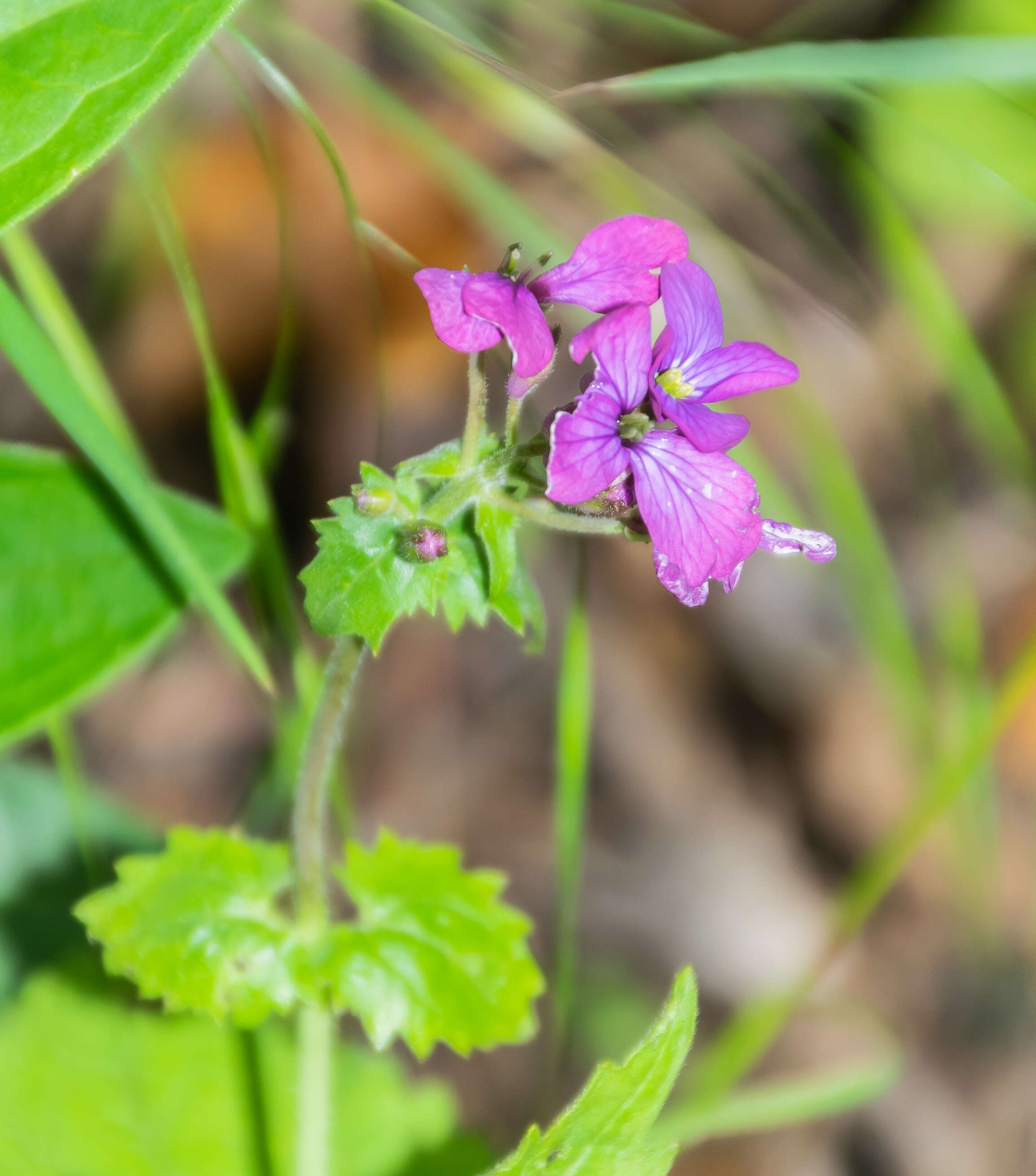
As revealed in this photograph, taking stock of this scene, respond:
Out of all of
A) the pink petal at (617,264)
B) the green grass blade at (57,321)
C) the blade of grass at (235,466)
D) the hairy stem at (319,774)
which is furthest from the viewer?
the green grass blade at (57,321)

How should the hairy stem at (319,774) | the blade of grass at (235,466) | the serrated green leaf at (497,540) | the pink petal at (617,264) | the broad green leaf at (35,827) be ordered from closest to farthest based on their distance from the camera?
1. the pink petal at (617,264)
2. the serrated green leaf at (497,540)
3. the hairy stem at (319,774)
4. the blade of grass at (235,466)
5. the broad green leaf at (35,827)

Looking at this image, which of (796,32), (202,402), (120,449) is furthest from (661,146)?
(120,449)

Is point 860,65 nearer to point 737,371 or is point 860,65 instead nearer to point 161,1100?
point 737,371

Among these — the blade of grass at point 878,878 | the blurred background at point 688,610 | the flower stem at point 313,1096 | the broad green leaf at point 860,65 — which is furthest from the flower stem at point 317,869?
the broad green leaf at point 860,65

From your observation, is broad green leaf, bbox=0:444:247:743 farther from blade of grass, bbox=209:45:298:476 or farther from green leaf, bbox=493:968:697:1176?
green leaf, bbox=493:968:697:1176

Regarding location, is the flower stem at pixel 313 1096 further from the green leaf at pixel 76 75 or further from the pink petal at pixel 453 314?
the green leaf at pixel 76 75

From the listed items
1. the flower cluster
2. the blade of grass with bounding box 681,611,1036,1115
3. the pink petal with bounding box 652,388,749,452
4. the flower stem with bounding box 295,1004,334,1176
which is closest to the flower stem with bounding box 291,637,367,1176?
the flower stem with bounding box 295,1004,334,1176

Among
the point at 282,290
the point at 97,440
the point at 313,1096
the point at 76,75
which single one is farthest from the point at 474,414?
the point at 313,1096
